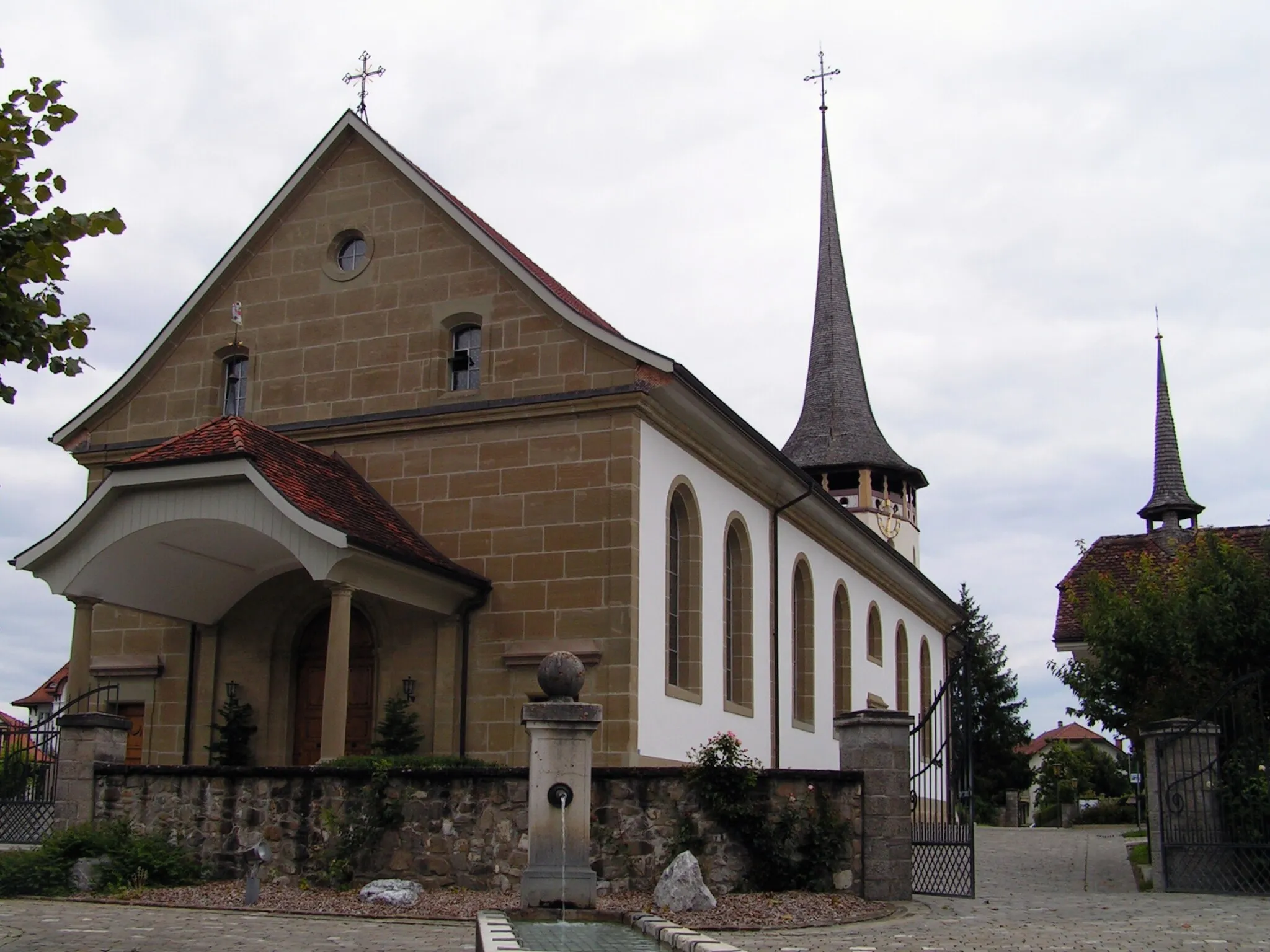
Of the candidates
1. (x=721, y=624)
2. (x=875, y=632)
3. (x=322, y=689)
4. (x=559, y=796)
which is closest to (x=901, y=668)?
(x=875, y=632)

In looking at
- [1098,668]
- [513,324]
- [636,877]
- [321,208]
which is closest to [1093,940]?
[636,877]

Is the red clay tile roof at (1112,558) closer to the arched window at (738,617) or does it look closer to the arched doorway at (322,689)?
the arched window at (738,617)

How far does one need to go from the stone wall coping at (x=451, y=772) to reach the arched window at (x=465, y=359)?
6885 millimetres

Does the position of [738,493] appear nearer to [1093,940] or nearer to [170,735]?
[170,735]

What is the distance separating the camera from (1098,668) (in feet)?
63.6

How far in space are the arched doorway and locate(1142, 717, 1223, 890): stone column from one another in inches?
387

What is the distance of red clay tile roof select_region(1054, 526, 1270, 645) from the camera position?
1441 inches

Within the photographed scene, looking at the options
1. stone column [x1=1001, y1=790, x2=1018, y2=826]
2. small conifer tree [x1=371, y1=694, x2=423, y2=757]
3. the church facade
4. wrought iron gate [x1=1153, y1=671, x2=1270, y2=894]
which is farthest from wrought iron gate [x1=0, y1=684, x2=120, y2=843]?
stone column [x1=1001, y1=790, x2=1018, y2=826]

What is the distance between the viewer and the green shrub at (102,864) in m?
14.3

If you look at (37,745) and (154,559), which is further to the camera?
(154,559)

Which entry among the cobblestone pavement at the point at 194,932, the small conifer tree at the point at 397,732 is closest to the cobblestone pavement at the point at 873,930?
the cobblestone pavement at the point at 194,932

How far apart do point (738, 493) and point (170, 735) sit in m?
9.19

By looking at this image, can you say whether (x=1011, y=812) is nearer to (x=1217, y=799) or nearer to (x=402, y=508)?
(x=402, y=508)

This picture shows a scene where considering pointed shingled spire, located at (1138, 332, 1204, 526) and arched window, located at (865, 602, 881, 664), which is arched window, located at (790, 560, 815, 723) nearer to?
arched window, located at (865, 602, 881, 664)
